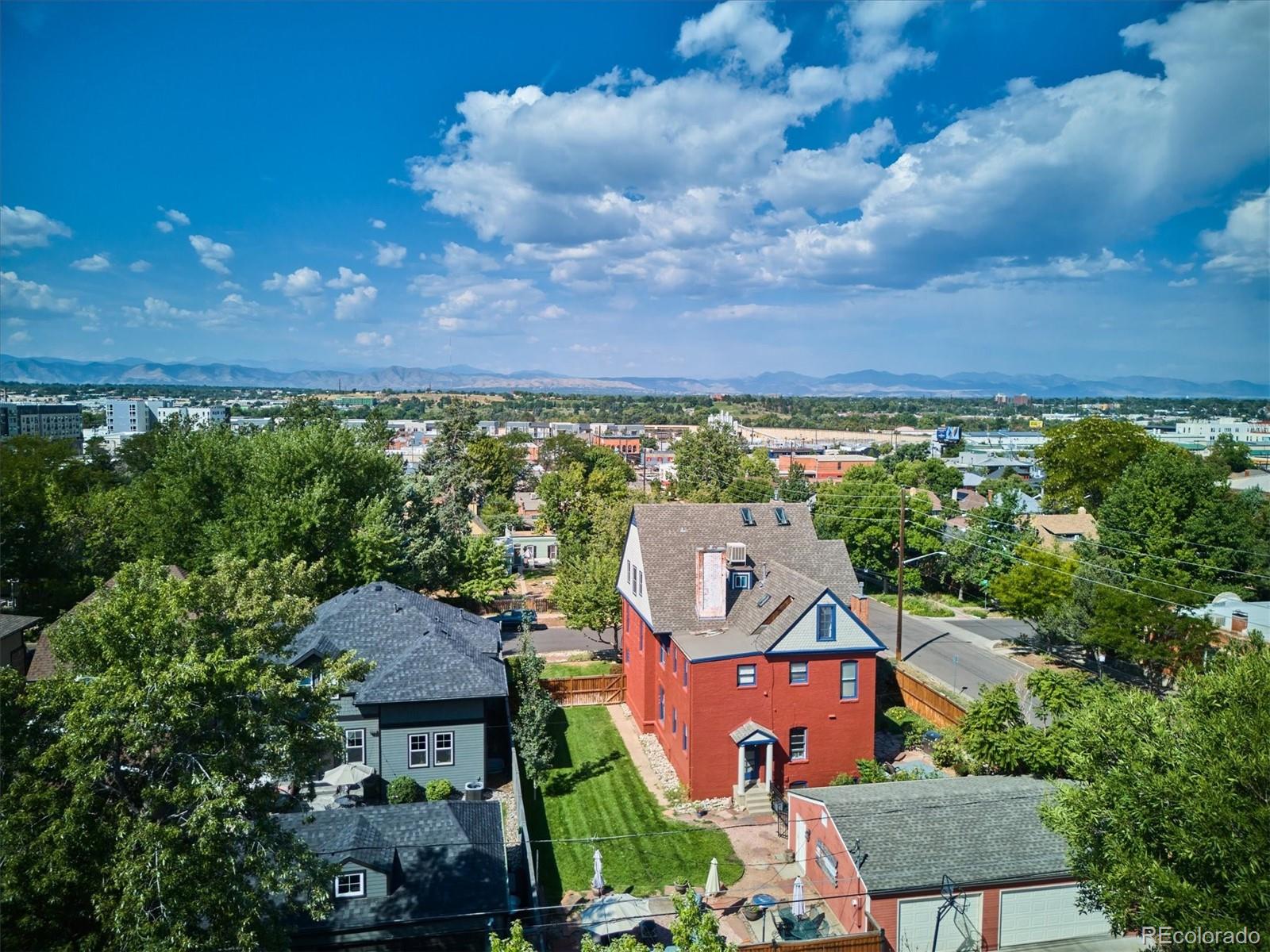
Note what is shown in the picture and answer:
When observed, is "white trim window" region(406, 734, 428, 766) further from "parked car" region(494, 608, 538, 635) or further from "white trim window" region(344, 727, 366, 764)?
"parked car" region(494, 608, 538, 635)

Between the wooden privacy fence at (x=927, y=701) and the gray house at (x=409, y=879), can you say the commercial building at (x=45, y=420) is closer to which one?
the gray house at (x=409, y=879)

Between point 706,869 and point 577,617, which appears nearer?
point 706,869

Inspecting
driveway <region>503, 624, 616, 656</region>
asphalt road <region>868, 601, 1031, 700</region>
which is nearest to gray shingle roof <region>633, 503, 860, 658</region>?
asphalt road <region>868, 601, 1031, 700</region>

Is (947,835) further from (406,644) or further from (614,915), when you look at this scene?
(406,644)

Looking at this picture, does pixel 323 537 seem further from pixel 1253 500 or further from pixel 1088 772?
pixel 1253 500

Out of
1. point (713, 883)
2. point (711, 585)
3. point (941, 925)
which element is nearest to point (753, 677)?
point (711, 585)

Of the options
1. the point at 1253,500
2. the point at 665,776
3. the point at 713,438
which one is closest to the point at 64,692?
the point at 665,776
